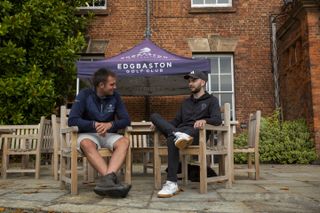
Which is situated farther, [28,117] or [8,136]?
[28,117]

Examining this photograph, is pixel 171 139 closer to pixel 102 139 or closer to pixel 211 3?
pixel 102 139

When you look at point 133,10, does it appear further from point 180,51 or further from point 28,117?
point 28,117

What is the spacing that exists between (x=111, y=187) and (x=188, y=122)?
4.52 ft

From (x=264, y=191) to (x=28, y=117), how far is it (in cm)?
615

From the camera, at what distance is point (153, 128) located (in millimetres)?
4566

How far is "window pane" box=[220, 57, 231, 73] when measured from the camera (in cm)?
1092

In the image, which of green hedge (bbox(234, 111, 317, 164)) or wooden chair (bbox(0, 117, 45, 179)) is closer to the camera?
wooden chair (bbox(0, 117, 45, 179))

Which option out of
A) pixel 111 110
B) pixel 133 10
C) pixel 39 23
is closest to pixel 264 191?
pixel 111 110

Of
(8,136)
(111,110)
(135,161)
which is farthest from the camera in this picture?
(135,161)

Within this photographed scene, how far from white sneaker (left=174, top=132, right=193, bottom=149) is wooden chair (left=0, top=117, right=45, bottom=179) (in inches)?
114

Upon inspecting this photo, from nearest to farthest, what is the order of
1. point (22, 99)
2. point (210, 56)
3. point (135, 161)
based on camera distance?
point (22, 99) → point (135, 161) → point (210, 56)

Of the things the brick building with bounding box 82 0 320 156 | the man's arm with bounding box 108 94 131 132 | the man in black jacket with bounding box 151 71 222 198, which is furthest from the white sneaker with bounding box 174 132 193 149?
the brick building with bounding box 82 0 320 156

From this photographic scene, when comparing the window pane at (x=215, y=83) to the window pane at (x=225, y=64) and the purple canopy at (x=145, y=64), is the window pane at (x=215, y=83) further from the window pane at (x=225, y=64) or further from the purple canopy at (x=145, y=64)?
the purple canopy at (x=145, y=64)

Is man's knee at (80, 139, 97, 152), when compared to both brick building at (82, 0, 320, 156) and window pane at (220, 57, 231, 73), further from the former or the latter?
window pane at (220, 57, 231, 73)
